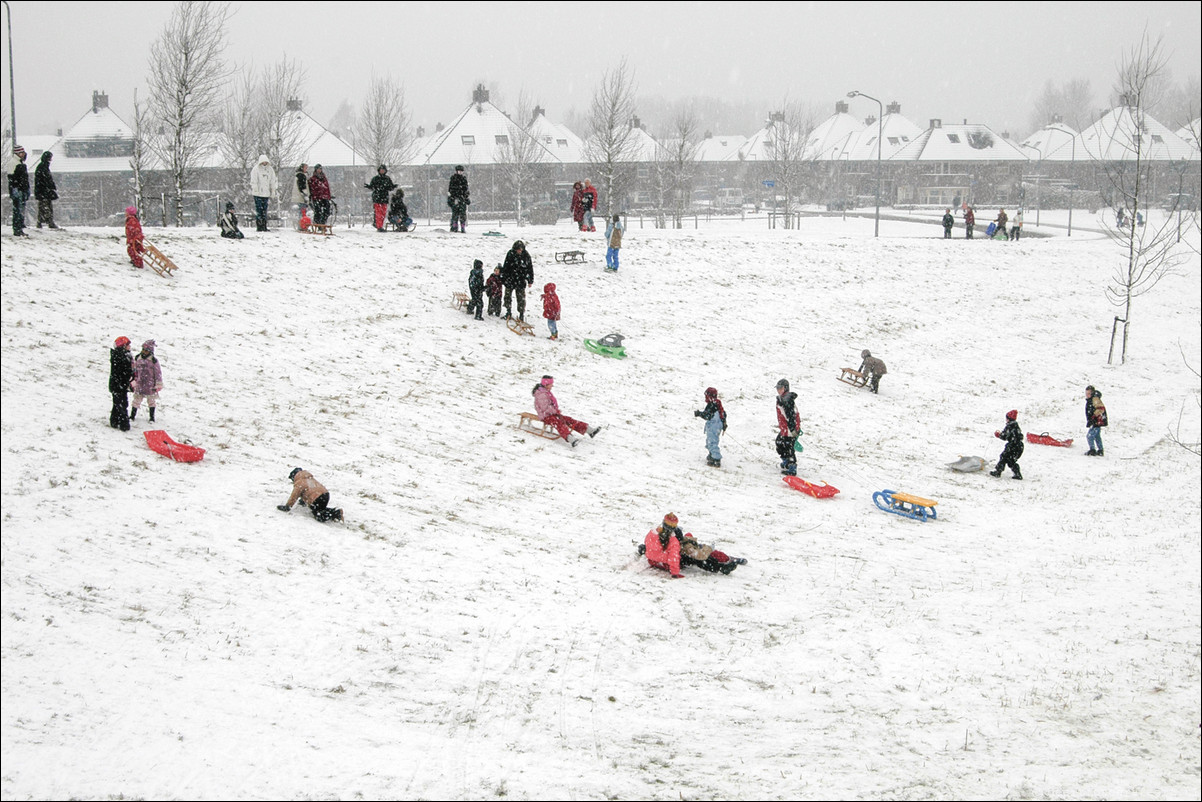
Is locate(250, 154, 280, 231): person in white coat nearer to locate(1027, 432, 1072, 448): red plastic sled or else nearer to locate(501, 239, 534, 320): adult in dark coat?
locate(501, 239, 534, 320): adult in dark coat

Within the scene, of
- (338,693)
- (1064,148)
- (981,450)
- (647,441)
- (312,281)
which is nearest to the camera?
(338,693)

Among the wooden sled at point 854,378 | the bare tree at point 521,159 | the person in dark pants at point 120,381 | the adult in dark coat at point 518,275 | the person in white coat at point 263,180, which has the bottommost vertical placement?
the wooden sled at point 854,378

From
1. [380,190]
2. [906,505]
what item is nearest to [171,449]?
[906,505]

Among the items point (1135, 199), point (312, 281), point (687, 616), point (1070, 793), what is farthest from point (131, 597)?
point (1135, 199)

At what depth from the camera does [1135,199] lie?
25.6 meters

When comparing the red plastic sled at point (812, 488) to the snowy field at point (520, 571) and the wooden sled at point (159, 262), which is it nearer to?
the snowy field at point (520, 571)

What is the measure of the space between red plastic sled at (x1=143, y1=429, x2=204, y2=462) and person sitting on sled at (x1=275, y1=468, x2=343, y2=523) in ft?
6.33

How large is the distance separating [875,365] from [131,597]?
717 inches

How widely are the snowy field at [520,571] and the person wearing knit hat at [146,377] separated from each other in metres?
0.57

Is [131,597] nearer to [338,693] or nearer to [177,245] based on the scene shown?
[338,693]

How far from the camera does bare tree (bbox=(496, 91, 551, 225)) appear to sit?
57.6 meters

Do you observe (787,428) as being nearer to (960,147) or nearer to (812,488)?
(812,488)

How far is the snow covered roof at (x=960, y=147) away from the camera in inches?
3105

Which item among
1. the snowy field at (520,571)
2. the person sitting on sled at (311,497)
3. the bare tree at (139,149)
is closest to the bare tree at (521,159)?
the bare tree at (139,149)
